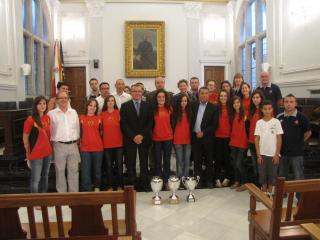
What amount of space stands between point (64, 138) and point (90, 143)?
40 cm

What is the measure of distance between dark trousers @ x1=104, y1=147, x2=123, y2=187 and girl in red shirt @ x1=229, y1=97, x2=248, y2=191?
1.69m

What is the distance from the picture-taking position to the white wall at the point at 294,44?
713 centimetres

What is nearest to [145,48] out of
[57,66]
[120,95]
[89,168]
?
[57,66]

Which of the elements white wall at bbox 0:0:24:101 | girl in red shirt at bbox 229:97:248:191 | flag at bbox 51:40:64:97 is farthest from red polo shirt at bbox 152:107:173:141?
flag at bbox 51:40:64:97

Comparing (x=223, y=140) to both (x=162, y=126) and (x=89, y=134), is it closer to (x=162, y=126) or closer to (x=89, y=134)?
(x=162, y=126)

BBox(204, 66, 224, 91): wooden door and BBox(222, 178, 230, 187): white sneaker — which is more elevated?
BBox(204, 66, 224, 91): wooden door

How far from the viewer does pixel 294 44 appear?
7863 mm

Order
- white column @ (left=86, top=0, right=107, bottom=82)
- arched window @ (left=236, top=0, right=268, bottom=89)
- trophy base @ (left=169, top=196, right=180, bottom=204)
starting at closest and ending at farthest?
trophy base @ (left=169, top=196, right=180, bottom=204) → arched window @ (left=236, top=0, right=268, bottom=89) → white column @ (left=86, top=0, right=107, bottom=82)

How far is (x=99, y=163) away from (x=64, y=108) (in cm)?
92

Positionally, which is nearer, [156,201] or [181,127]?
[156,201]

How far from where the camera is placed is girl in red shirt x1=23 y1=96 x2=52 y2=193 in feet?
13.5

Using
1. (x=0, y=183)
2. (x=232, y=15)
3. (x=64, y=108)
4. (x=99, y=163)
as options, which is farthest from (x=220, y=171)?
(x=232, y=15)

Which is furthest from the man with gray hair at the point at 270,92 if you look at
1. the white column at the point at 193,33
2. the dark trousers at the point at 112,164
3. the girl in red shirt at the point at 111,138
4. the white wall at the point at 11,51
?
the white column at the point at 193,33

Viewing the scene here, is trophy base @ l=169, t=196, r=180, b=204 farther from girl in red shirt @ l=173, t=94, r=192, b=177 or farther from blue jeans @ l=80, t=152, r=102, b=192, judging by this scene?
blue jeans @ l=80, t=152, r=102, b=192
